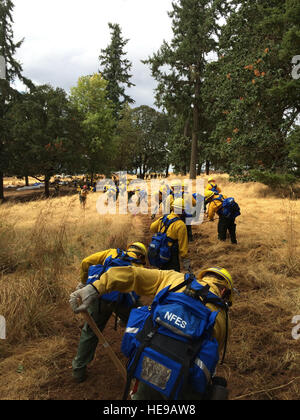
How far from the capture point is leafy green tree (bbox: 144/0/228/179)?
846 inches

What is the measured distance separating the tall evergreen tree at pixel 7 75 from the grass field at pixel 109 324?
17890 mm

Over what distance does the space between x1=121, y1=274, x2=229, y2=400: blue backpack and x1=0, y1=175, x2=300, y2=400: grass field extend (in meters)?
1.42

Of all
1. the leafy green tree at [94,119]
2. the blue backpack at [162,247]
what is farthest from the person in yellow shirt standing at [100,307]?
the leafy green tree at [94,119]

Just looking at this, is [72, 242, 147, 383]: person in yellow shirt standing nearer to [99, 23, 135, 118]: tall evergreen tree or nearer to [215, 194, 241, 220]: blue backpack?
[215, 194, 241, 220]: blue backpack

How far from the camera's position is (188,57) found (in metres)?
21.7

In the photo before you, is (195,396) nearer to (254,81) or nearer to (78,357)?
(78,357)

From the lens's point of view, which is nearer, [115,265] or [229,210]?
[115,265]

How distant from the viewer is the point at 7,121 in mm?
22141

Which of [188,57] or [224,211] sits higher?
[188,57]

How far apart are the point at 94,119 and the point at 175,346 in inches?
1169

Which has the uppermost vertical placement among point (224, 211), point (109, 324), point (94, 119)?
point (94, 119)

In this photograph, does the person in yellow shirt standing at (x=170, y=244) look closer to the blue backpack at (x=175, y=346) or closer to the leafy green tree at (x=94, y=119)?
the blue backpack at (x=175, y=346)

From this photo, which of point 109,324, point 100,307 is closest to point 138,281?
point 100,307

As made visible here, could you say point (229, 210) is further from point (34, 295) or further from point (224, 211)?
point (34, 295)
